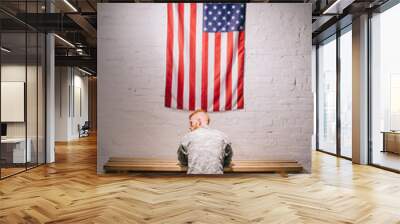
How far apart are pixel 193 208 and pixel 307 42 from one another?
3.62 m

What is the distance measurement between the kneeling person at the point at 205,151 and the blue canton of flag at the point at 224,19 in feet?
5.69

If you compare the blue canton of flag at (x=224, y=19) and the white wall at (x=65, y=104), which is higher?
the blue canton of flag at (x=224, y=19)

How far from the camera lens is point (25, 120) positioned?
7020mm

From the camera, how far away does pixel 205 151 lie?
5719mm

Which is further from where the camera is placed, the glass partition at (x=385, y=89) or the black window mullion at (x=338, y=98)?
the black window mullion at (x=338, y=98)

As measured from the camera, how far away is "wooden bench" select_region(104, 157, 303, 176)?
5.64 meters

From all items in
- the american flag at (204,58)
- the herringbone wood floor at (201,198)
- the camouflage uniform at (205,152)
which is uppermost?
the american flag at (204,58)

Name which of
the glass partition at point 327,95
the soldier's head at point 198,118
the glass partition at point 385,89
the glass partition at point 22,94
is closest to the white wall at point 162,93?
the soldier's head at point 198,118

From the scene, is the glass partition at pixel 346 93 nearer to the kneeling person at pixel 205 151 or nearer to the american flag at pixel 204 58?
the american flag at pixel 204 58

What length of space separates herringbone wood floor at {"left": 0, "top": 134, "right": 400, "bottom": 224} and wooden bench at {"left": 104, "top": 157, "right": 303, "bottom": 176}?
0.50 ft

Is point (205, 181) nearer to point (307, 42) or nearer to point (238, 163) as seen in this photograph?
point (238, 163)

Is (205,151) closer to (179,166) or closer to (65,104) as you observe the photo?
(179,166)

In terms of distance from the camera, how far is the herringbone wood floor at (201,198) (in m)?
3.61

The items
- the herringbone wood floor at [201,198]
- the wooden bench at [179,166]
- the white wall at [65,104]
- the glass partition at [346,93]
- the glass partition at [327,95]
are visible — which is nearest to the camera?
the herringbone wood floor at [201,198]
